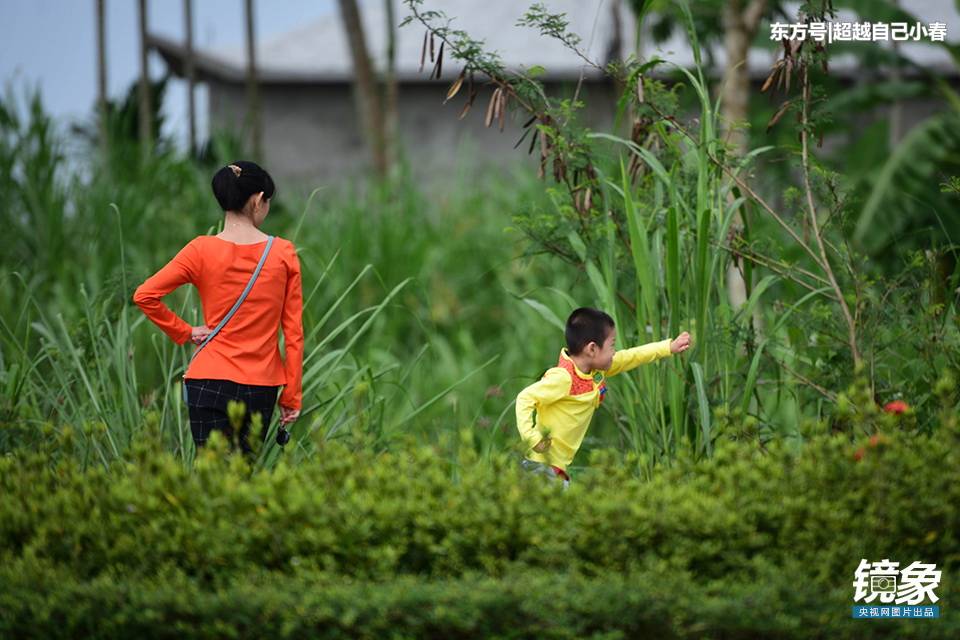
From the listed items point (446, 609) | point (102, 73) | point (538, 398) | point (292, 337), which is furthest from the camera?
point (102, 73)

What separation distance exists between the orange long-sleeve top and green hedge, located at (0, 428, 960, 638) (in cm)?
56

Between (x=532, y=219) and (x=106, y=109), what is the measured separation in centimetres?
619

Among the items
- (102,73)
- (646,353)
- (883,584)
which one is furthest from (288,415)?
(102,73)

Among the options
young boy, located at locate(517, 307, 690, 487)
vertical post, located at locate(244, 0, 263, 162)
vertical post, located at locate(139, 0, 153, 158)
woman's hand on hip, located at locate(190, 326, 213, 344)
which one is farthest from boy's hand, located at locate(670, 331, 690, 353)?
vertical post, located at locate(244, 0, 263, 162)

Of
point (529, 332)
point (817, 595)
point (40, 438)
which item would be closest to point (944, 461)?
point (817, 595)

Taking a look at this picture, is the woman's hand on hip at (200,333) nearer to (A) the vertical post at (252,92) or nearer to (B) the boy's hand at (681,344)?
(B) the boy's hand at (681,344)

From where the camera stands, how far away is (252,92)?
37.9 feet

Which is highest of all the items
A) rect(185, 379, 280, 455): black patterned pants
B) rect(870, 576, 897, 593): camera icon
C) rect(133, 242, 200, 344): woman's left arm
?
rect(133, 242, 200, 344): woman's left arm

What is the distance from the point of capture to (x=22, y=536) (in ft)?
12.4

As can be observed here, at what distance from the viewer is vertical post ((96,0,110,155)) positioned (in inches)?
392

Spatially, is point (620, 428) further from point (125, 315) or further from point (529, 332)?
point (529, 332)

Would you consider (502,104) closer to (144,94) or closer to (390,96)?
(144,94)

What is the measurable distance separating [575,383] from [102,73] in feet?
23.2

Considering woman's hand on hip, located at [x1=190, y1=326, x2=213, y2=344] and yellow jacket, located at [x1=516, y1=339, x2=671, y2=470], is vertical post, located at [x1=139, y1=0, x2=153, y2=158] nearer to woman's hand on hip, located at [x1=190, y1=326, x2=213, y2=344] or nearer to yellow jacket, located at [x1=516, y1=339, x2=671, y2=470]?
woman's hand on hip, located at [x1=190, y1=326, x2=213, y2=344]
